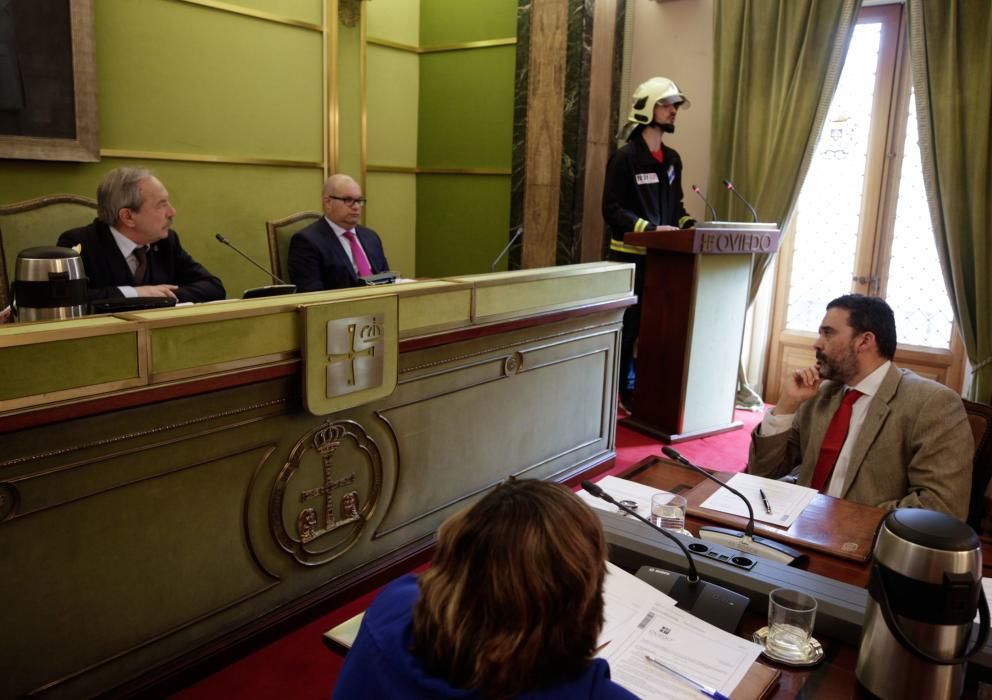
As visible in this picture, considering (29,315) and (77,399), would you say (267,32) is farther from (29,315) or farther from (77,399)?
(77,399)

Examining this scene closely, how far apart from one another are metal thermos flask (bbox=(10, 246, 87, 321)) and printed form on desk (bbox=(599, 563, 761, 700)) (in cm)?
143

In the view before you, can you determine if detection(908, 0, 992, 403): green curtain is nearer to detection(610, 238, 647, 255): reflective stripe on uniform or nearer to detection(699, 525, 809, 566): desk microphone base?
detection(610, 238, 647, 255): reflective stripe on uniform

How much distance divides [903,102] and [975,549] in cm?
393

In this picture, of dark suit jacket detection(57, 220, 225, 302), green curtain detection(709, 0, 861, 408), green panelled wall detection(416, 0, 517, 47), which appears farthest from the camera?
green panelled wall detection(416, 0, 517, 47)

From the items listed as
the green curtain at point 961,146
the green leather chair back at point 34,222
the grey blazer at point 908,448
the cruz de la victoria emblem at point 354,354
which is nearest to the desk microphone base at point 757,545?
the grey blazer at point 908,448

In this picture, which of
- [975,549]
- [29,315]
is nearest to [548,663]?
[975,549]

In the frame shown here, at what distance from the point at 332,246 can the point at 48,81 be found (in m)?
1.37

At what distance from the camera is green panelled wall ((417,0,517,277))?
16.8 feet

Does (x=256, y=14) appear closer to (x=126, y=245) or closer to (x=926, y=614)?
(x=126, y=245)

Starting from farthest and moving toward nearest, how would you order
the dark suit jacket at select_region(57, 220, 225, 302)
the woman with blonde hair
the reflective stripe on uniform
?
1. the reflective stripe on uniform
2. the dark suit jacket at select_region(57, 220, 225, 302)
3. the woman with blonde hair

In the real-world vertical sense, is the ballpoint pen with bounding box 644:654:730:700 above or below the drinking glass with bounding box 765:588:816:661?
below

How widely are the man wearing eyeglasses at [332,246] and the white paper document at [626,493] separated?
6.49 ft

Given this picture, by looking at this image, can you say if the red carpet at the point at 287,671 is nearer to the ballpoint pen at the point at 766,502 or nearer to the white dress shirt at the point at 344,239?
the ballpoint pen at the point at 766,502

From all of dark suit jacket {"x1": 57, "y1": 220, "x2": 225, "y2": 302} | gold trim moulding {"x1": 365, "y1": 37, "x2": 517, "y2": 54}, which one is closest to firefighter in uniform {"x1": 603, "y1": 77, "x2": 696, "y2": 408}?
gold trim moulding {"x1": 365, "y1": 37, "x2": 517, "y2": 54}
